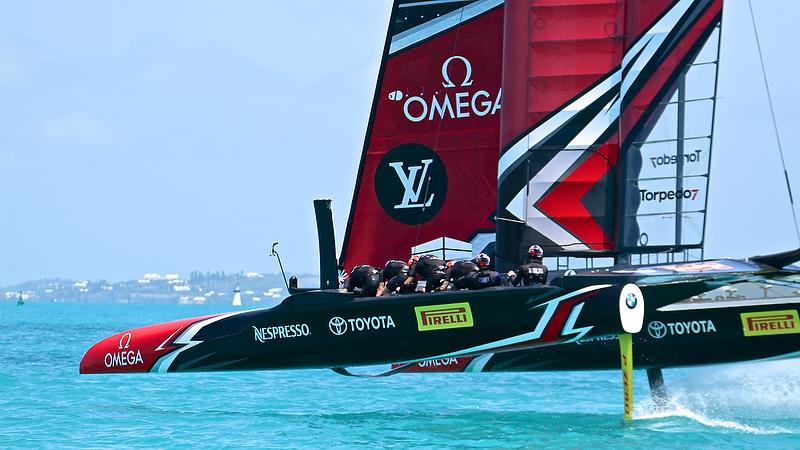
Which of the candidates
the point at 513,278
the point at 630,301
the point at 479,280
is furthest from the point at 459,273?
the point at 630,301

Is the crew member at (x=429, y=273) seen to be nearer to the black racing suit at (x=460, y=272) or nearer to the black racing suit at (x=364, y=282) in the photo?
the black racing suit at (x=460, y=272)

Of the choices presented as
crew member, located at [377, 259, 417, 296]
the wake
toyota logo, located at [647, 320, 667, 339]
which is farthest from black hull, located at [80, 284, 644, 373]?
the wake

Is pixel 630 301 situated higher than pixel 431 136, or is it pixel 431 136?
pixel 431 136

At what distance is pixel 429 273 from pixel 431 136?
352 cm

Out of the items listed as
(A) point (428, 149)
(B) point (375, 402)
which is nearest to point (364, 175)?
(A) point (428, 149)

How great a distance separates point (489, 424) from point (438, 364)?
1.10 meters

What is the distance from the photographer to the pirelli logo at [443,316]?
11.7 m

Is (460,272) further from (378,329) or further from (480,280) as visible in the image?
(378,329)

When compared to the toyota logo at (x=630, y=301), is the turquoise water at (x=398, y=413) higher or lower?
lower

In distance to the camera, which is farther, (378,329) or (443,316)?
(378,329)

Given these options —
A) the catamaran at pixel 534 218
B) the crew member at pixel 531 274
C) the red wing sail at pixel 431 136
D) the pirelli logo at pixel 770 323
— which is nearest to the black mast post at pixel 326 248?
the catamaran at pixel 534 218

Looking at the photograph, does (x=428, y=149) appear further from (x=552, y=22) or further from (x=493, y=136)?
(x=552, y=22)

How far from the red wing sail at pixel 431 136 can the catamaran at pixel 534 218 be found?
0.02 meters

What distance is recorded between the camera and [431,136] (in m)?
15.6
